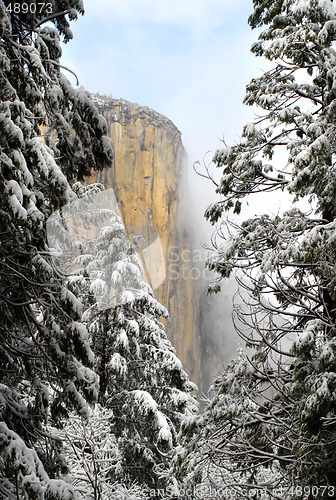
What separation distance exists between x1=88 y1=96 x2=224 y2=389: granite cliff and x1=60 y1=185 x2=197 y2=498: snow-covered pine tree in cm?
2579

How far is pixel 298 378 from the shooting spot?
347cm

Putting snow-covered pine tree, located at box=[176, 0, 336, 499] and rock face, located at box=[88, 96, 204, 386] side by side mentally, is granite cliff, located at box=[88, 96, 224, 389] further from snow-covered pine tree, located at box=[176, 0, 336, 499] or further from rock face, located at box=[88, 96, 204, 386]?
snow-covered pine tree, located at box=[176, 0, 336, 499]

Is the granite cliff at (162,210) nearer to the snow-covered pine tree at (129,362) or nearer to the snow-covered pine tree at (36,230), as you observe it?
the snow-covered pine tree at (129,362)

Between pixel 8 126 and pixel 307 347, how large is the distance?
2.81 meters

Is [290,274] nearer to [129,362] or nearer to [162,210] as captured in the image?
[129,362]

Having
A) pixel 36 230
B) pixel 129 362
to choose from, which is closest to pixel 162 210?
pixel 129 362

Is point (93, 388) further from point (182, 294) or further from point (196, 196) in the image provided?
point (196, 196)

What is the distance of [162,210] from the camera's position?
4112 centimetres

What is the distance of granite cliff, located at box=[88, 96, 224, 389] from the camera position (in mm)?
38750

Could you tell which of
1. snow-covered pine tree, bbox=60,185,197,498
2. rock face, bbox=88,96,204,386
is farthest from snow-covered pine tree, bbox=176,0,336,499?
rock face, bbox=88,96,204,386

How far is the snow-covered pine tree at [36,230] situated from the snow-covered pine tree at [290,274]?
1.68 metres

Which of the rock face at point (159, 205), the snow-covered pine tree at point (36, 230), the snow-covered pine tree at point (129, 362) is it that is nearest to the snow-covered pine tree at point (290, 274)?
the snow-covered pine tree at point (36, 230)

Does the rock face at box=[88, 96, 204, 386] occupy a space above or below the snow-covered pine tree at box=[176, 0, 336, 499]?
above

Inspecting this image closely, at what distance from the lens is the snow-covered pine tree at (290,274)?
3441 mm
